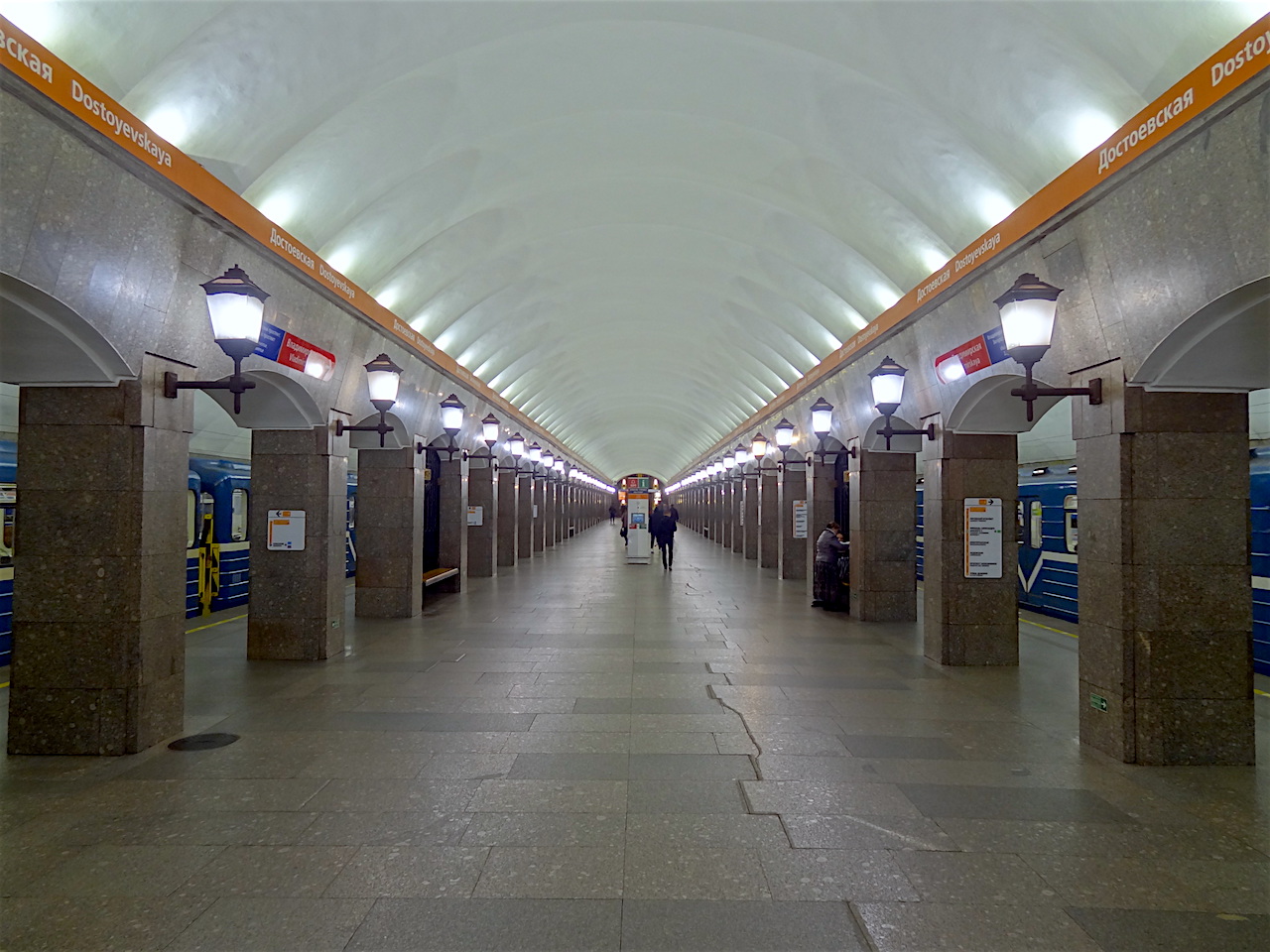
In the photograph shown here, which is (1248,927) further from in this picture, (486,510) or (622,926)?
(486,510)

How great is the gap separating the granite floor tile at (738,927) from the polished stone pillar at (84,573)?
14.5 ft

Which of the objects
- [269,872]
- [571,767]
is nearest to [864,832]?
[571,767]

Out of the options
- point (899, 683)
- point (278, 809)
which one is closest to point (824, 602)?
point (899, 683)

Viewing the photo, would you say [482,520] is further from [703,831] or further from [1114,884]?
[1114,884]

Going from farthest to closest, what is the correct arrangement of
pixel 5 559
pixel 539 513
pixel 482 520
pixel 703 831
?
pixel 539 513 < pixel 482 520 < pixel 5 559 < pixel 703 831

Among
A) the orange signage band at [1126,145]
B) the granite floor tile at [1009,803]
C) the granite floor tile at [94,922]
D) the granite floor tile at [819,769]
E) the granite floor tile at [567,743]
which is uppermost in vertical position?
the orange signage band at [1126,145]

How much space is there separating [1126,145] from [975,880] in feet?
16.1

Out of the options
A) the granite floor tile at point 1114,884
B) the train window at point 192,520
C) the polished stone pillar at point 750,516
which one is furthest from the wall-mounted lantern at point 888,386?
the polished stone pillar at point 750,516

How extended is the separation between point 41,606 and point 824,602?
1089 centimetres

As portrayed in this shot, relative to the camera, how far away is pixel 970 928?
322 centimetres

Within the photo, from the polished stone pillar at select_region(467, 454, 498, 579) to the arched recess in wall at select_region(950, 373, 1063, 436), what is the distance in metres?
12.3

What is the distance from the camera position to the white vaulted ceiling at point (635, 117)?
5.42 meters

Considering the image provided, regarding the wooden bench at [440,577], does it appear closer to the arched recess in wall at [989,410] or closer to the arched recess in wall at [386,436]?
the arched recess in wall at [386,436]

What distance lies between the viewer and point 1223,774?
5.12 metres
